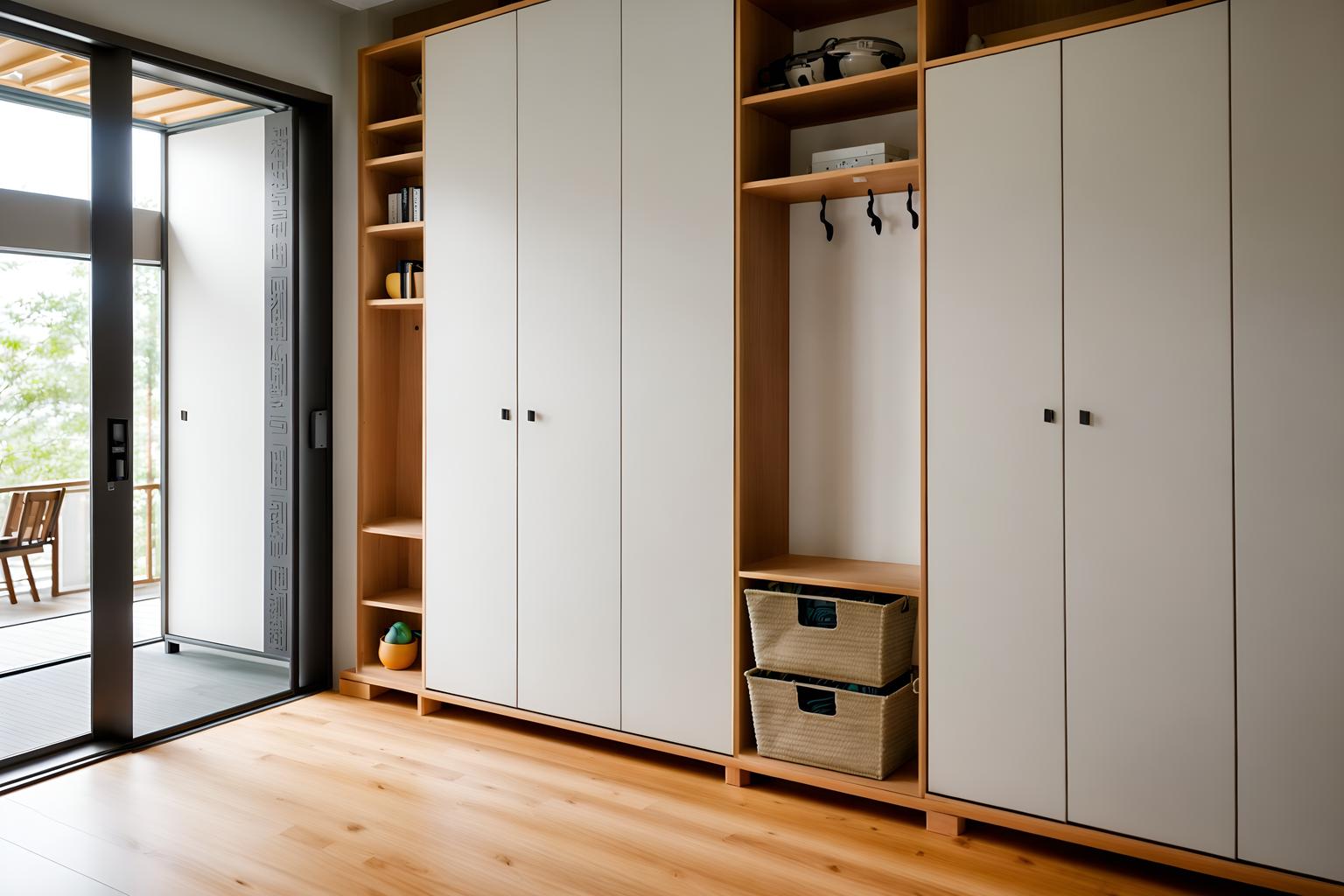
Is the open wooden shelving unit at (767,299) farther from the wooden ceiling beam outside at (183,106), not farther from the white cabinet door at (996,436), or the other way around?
the wooden ceiling beam outside at (183,106)

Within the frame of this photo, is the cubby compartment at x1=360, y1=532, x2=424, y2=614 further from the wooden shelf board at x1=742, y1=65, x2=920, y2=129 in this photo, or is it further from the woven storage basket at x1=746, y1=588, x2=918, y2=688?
the wooden shelf board at x1=742, y1=65, x2=920, y2=129

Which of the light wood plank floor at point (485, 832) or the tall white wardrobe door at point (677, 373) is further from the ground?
the tall white wardrobe door at point (677, 373)

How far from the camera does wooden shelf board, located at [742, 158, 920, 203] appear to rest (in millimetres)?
2821

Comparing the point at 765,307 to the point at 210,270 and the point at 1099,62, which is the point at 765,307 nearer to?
the point at 1099,62

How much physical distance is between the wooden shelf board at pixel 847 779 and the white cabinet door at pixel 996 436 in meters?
0.10

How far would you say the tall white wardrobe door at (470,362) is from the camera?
137 inches

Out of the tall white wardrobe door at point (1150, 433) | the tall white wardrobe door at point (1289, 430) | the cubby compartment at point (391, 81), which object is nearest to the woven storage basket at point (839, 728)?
the tall white wardrobe door at point (1150, 433)

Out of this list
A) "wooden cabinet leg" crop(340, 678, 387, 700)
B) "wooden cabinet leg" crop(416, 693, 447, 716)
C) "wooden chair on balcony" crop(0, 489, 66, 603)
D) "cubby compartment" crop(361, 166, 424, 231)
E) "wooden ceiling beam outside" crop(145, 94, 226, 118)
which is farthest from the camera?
"wooden ceiling beam outside" crop(145, 94, 226, 118)

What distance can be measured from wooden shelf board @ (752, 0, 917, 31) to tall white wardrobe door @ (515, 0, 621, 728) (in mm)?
523

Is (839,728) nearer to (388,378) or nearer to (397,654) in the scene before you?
(397,654)

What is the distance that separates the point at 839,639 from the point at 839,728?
0.26 m

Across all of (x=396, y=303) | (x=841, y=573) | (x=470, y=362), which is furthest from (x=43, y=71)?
(x=841, y=573)

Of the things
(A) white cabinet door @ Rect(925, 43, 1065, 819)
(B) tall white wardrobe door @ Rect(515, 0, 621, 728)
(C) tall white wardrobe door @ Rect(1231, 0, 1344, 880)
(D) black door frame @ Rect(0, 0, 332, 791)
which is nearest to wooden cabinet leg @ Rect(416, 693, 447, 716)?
(B) tall white wardrobe door @ Rect(515, 0, 621, 728)

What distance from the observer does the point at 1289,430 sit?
2.25 metres
